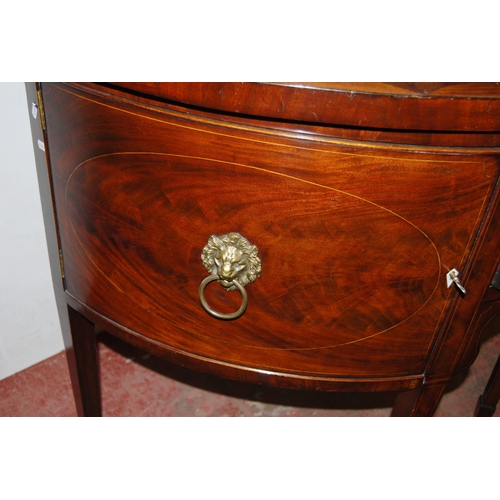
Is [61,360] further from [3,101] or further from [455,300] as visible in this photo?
[455,300]

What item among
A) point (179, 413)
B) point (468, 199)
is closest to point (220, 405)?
point (179, 413)

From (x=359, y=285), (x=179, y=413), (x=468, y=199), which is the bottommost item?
(x=179, y=413)

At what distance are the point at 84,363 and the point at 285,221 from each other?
49 cm

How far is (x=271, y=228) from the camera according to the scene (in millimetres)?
531

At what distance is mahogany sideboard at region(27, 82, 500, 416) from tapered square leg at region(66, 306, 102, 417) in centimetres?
13

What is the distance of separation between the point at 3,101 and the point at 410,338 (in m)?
0.67

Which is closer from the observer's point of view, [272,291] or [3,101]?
[272,291]

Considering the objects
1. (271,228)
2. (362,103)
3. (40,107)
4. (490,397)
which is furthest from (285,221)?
(490,397)

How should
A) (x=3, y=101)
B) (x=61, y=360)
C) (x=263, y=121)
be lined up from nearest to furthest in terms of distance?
(x=263, y=121)
(x=3, y=101)
(x=61, y=360)

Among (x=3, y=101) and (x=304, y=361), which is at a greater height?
(x=3, y=101)

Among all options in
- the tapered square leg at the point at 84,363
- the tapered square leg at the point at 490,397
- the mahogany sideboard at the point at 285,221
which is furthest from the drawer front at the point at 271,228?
the tapered square leg at the point at 490,397

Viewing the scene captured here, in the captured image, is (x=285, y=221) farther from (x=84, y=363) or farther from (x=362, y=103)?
(x=84, y=363)

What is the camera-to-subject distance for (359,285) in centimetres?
56

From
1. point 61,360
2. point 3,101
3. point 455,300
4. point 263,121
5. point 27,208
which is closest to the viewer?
point 263,121
